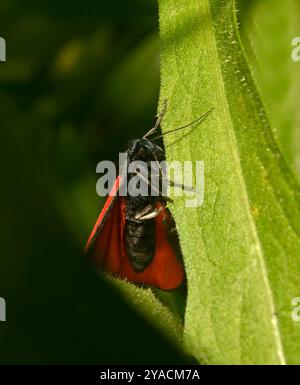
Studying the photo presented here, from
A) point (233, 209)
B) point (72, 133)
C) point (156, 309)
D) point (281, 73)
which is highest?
point (281, 73)

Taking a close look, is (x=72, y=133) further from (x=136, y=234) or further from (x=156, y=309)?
(x=156, y=309)

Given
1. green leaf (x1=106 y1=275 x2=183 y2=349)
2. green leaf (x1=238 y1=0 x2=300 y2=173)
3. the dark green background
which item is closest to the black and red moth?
the dark green background

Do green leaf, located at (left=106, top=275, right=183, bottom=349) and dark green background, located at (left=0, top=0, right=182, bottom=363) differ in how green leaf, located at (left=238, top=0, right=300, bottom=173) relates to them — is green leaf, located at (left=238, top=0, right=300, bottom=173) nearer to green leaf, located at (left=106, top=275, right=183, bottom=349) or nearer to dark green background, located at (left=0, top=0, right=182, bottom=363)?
dark green background, located at (left=0, top=0, right=182, bottom=363)

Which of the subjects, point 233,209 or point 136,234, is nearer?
point 233,209

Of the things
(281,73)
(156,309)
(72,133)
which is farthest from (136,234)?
(156,309)

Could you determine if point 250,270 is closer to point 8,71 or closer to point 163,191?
point 163,191

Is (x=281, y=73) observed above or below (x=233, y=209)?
above
